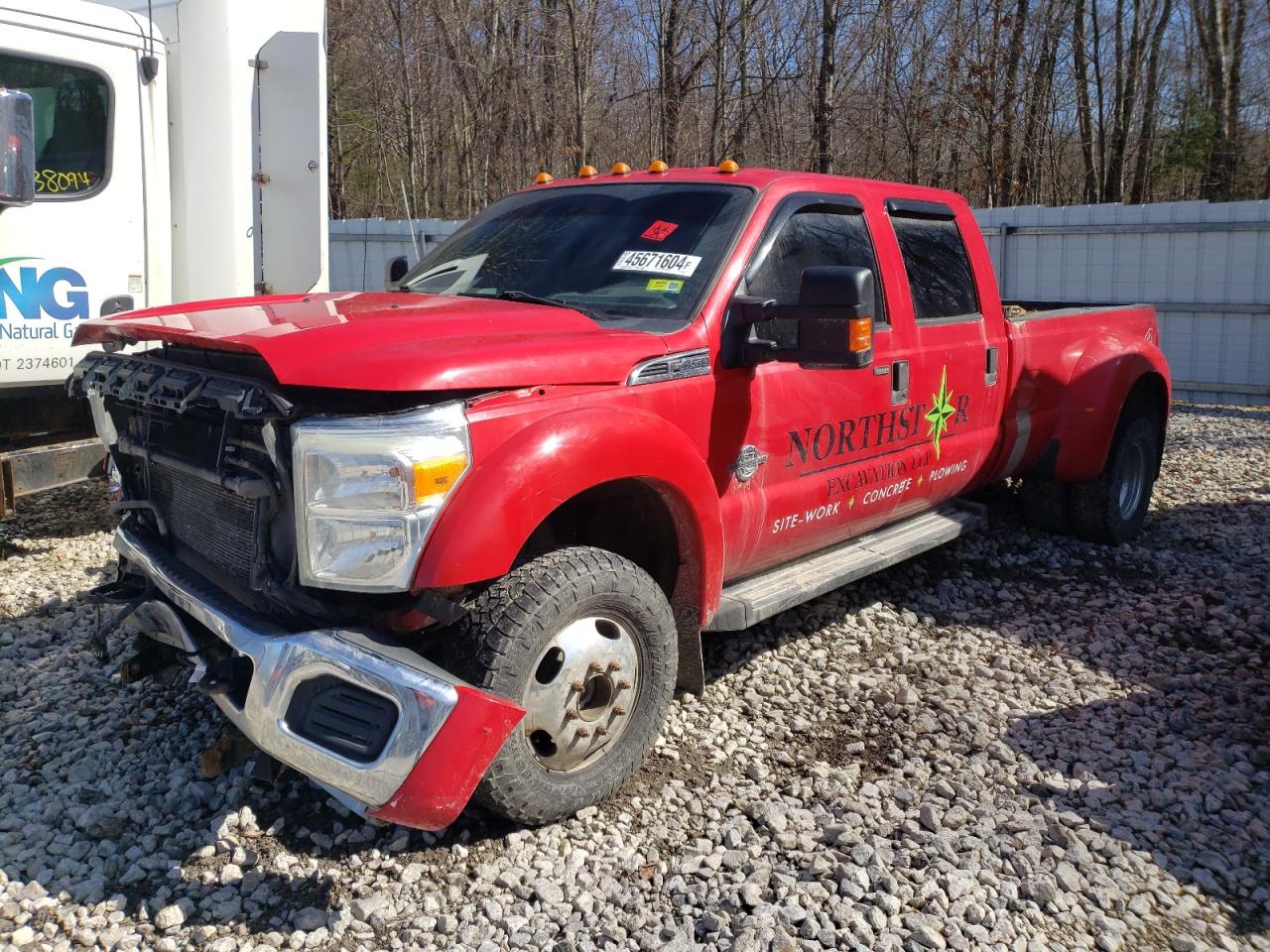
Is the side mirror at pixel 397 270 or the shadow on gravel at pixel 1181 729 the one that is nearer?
the shadow on gravel at pixel 1181 729

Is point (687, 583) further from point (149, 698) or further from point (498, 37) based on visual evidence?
point (498, 37)

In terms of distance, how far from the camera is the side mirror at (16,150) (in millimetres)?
5246

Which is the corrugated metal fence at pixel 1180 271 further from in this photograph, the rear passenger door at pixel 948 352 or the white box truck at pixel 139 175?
the white box truck at pixel 139 175

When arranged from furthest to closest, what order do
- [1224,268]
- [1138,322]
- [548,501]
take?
1. [1224,268]
2. [1138,322]
3. [548,501]

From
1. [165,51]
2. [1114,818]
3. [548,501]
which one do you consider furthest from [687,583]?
[165,51]

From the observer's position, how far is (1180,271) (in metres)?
12.4

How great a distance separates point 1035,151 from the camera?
17328mm

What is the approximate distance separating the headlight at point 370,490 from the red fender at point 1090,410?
13.5 ft

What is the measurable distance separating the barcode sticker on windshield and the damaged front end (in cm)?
140

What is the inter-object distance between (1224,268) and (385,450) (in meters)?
12.0

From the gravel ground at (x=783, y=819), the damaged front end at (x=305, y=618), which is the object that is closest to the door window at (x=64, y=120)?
the gravel ground at (x=783, y=819)

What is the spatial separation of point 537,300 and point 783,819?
195 cm

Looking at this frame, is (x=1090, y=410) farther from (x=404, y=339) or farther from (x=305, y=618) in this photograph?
(x=305, y=618)

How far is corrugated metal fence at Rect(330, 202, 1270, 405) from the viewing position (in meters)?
12.1
